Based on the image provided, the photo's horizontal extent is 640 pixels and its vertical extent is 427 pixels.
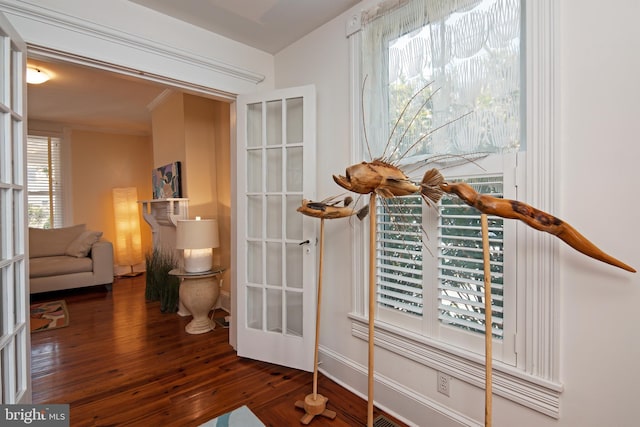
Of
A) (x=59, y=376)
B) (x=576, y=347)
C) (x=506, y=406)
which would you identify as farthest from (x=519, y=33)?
(x=59, y=376)

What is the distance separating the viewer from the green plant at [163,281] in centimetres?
370

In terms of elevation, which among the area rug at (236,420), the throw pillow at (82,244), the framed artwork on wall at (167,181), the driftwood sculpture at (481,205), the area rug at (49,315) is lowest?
the area rug at (236,420)

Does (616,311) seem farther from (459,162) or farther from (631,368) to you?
(459,162)

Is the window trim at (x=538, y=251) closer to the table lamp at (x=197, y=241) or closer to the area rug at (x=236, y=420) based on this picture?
the area rug at (x=236, y=420)

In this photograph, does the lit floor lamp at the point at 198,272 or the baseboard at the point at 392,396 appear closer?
the baseboard at the point at 392,396

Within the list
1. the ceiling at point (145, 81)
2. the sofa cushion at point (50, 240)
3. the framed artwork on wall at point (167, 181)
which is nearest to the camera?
the ceiling at point (145, 81)

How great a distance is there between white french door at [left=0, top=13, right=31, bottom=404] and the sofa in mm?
3247

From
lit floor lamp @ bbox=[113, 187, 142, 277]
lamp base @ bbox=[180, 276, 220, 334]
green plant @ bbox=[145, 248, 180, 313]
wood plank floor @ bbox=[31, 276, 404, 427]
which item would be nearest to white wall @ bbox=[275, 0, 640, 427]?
wood plank floor @ bbox=[31, 276, 404, 427]

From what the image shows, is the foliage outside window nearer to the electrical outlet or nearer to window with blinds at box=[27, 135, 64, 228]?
the electrical outlet

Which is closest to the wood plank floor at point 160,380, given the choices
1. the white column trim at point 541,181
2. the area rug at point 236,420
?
the area rug at point 236,420

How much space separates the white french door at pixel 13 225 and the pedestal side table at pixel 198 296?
4.70 ft

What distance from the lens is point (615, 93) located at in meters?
1.15

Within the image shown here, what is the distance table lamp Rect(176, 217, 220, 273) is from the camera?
3.07 m

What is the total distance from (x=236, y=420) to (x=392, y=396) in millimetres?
917
